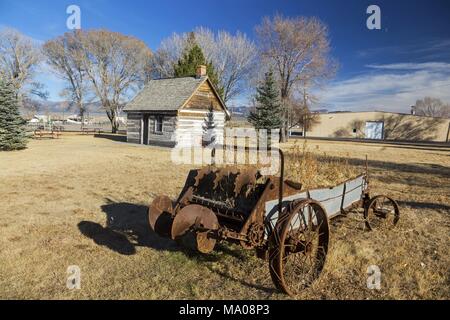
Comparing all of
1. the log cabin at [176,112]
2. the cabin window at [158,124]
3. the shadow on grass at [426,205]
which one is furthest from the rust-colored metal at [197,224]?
the cabin window at [158,124]

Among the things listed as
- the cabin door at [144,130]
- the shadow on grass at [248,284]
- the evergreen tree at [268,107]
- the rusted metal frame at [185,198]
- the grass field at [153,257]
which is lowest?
the shadow on grass at [248,284]

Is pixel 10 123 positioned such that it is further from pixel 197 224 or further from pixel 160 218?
pixel 197 224

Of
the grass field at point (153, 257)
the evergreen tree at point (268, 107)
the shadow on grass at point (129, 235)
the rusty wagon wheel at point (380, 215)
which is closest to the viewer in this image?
the grass field at point (153, 257)

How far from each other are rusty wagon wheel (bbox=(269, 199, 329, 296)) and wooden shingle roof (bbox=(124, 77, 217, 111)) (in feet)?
62.8

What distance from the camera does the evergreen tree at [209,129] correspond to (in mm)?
25109

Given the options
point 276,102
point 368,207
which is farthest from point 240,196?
point 276,102

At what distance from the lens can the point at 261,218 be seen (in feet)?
11.8

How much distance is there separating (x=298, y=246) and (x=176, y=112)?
1953 cm

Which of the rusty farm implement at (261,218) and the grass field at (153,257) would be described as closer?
the rusty farm implement at (261,218)

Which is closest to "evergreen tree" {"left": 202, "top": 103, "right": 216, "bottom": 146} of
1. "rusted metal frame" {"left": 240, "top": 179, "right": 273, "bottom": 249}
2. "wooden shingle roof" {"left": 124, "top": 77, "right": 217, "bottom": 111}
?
"wooden shingle roof" {"left": 124, "top": 77, "right": 217, "bottom": 111}

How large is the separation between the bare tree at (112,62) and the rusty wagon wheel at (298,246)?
3909 centimetres

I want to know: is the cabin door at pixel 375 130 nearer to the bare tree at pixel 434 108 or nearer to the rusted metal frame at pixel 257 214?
the rusted metal frame at pixel 257 214

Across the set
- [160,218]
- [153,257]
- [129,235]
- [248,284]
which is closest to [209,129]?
[129,235]
